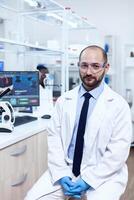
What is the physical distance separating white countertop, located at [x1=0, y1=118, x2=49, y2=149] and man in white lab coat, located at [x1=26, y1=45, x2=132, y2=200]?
0.72 ft

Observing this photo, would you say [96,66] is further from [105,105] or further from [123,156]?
[123,156]

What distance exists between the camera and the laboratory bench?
1.71 metres

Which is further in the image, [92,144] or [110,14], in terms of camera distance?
[110,14]

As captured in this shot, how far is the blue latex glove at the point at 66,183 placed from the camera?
5.04ft

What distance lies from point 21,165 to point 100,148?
0.58 metres

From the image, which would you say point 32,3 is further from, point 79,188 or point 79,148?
point 79,188

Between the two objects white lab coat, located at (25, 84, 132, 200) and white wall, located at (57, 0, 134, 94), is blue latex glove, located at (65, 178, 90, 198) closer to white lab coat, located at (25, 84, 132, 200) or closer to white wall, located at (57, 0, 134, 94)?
white lab coat, located at (25, 84, 132, 200)

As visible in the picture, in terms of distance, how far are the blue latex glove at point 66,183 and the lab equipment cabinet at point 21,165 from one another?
36cm

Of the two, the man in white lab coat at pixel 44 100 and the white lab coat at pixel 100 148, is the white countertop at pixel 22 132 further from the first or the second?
the man in white lab coat at pixel 44 100

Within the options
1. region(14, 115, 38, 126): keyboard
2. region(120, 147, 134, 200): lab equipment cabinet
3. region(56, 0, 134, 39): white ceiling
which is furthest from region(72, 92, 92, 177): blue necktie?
region(56, 0, 134, 39): white ceiling

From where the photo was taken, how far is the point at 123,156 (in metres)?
1.57

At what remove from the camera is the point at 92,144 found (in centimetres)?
161

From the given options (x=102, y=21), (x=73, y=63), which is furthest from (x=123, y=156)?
(x=102, y=21)

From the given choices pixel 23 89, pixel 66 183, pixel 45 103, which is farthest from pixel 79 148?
pixel 45 103
